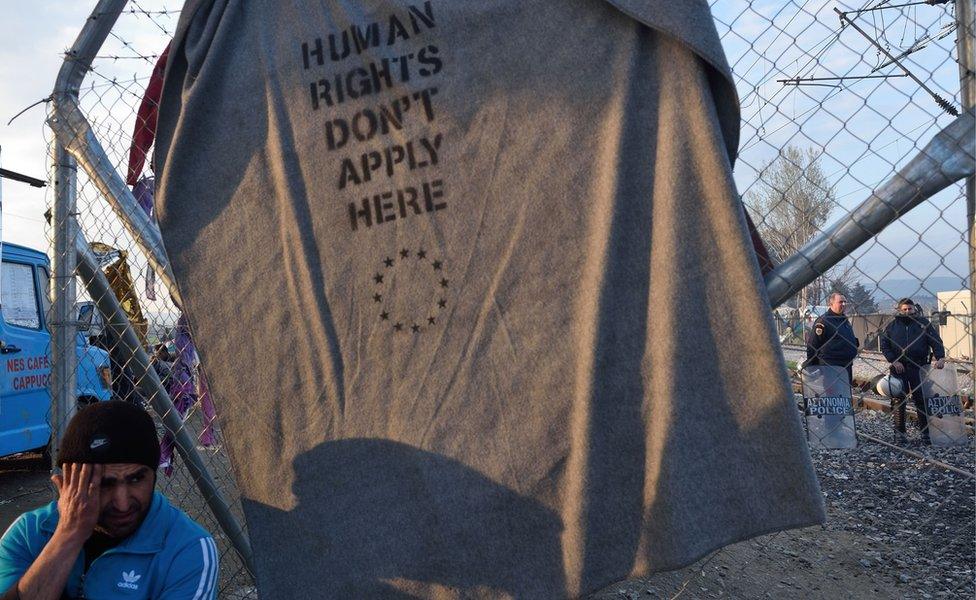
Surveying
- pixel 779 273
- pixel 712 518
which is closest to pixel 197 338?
pixel 712 518

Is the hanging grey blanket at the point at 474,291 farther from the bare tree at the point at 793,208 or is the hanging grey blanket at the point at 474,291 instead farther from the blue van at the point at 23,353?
the blue van at the point at 23,353

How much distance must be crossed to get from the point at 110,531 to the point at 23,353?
576 cm

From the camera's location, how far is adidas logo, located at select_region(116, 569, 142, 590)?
1912mm

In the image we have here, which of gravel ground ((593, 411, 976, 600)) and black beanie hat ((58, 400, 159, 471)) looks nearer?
black beanie hat ((58, 400, 159, 471))

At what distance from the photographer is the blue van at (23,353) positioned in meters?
6.42

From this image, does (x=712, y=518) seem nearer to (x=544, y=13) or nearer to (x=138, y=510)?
(x=544, y=13)

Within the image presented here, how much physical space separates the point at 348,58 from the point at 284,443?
1.07 m

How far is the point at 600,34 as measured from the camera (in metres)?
1.66

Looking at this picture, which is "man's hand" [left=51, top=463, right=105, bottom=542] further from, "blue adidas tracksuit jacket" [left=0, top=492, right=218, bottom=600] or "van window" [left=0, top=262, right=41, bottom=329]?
"van window" [left=0, top=262, right=41, bottom=329]

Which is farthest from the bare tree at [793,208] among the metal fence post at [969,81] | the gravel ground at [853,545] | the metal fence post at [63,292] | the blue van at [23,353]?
the blue van at [23,353]

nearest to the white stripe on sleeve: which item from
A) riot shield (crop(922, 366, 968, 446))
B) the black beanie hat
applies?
the black beanie hat

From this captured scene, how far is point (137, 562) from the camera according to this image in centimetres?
194

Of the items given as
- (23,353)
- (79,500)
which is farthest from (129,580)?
(23,353)

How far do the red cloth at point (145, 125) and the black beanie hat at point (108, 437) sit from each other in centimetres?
85
